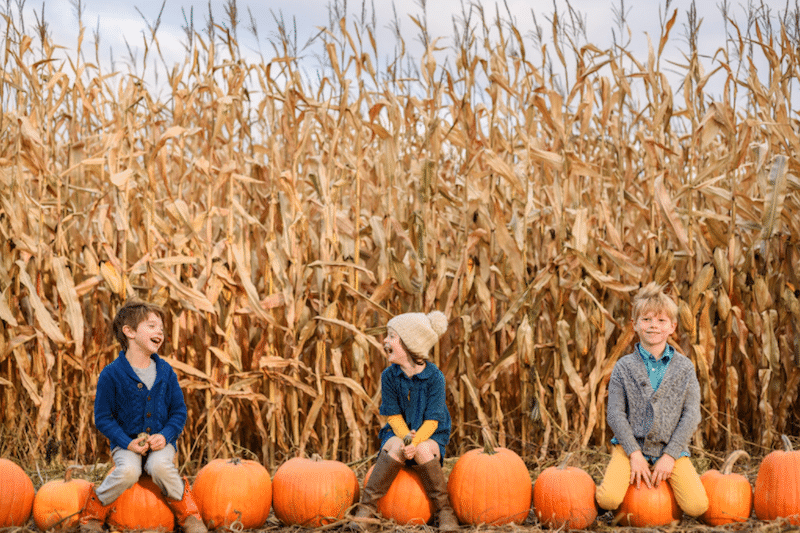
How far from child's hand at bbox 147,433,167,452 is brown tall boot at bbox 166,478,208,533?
229 millimetres

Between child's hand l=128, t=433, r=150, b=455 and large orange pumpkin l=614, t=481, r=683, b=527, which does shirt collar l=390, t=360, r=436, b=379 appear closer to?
large orange pumpkin l=614, t=481, r=683, b=527

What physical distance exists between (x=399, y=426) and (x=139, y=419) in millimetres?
1079

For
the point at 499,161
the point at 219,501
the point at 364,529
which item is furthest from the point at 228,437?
the point at 499,161

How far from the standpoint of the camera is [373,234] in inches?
168

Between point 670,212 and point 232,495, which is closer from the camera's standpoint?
point 232,495

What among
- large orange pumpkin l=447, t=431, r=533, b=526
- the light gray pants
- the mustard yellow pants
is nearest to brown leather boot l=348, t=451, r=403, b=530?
large orange pumpkin l=447, t=431, r=533, b=526

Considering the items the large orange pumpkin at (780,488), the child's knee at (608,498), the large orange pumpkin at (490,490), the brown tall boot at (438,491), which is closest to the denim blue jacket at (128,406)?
the brown tall boot at (438,491)

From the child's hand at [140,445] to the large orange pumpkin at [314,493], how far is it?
600mm

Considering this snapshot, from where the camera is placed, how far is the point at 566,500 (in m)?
3.23

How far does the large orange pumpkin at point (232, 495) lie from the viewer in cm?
325

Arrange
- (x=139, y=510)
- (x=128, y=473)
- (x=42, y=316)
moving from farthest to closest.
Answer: (x=42, y=316) < (x=139, y=510) < (x=128, y=473)

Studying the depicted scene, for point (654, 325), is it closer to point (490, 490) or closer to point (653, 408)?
point (653, 408)

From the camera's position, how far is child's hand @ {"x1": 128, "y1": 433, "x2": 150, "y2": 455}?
121 inches

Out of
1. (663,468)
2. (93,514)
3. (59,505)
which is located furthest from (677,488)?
(59,505)
